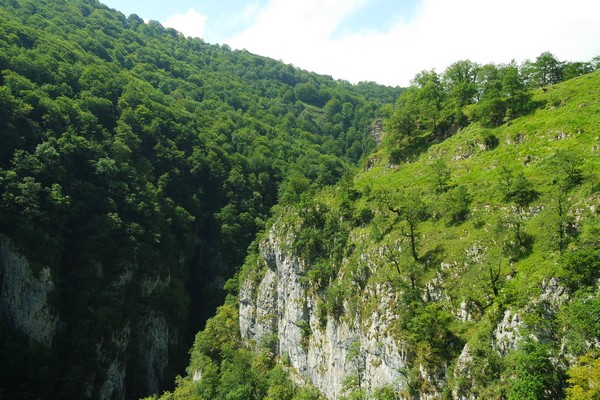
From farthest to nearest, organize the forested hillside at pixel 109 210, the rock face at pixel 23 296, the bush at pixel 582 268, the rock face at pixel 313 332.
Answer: the forested hillside at pixel 109 210 < the rock face at pixel 23 296 < the rock face at pixel 313 332 < the bush at pixel 582 268

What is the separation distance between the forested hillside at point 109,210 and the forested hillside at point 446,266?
12464 mm

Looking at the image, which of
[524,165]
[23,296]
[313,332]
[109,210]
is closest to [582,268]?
[524,165]

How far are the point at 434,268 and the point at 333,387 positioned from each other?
1814cm

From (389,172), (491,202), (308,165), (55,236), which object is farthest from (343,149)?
(491,202)

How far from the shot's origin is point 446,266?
3197cm

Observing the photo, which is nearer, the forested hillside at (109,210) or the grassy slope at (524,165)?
the grassy slope at (524,165)

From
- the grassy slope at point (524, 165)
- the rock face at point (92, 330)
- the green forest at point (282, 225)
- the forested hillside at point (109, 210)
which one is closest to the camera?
the green forest at point (282, 225)

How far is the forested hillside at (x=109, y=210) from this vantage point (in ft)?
186

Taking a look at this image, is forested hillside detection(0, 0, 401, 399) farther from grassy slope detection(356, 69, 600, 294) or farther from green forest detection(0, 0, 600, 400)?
grassy slope detection(356, 69, 600, 294)

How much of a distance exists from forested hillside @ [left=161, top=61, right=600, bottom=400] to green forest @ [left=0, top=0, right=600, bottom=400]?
0.19 m

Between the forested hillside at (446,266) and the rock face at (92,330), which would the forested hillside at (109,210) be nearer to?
the rock face at (92,330)

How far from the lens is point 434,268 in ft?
107

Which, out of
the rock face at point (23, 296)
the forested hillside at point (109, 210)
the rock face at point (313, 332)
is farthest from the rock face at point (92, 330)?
the rock face at point (313, 332)

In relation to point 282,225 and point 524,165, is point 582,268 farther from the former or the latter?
point 282,225
